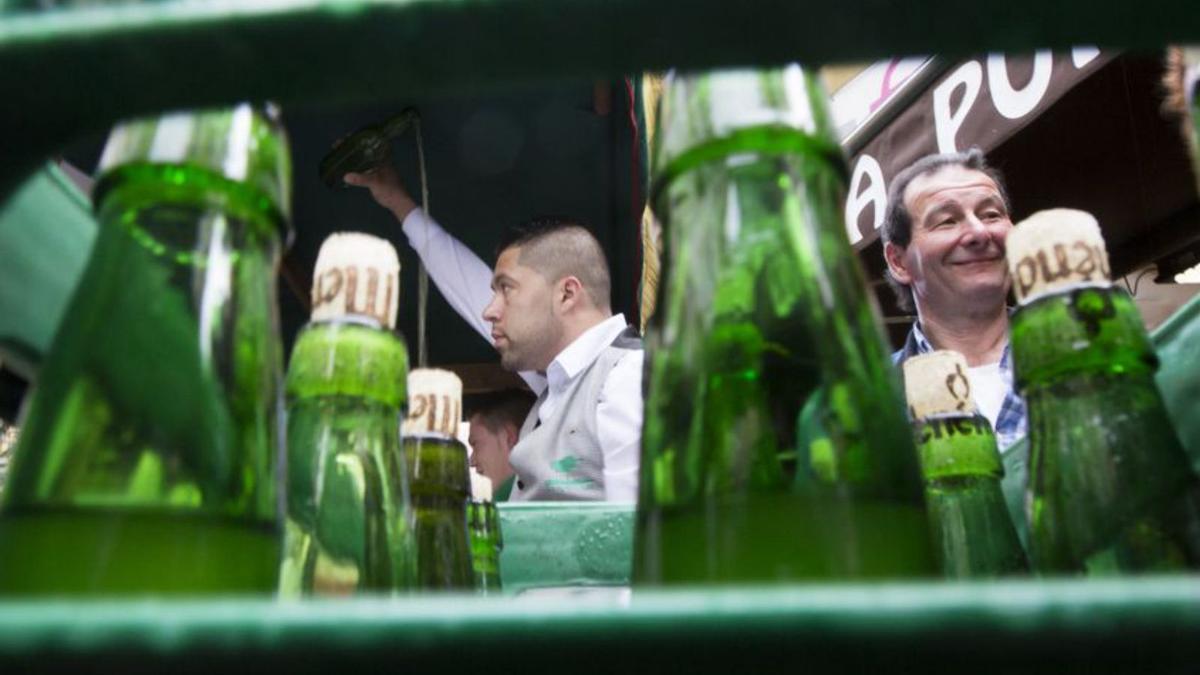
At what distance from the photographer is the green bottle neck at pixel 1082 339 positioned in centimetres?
41

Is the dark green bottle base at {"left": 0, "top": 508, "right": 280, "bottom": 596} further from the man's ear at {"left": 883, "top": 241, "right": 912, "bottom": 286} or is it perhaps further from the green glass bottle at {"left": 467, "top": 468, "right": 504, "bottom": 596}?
the man's ear at {"left": 883, "top": 241, "right": 912, "bottom": 286}

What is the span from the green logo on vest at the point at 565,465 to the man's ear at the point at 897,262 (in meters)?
1.14

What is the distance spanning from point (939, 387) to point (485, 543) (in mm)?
276

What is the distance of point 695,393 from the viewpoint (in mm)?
331

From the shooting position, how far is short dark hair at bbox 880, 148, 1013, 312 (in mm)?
Answer: 2408

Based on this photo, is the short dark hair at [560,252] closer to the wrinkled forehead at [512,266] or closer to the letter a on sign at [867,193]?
the wrinkled forehead at [512,266]

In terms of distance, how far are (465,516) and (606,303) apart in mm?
2651

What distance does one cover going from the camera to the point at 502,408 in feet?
11.7

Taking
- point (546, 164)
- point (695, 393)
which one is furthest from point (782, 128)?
point (546, 164)

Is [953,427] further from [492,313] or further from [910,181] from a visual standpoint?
[492,313]

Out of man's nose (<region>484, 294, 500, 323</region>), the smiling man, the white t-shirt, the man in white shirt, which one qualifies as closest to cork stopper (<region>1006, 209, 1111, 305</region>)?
the white t-shirt

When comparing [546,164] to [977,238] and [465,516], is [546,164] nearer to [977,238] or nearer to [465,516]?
[977,238]

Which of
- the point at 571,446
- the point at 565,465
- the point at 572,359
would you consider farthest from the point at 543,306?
the point at 565,465

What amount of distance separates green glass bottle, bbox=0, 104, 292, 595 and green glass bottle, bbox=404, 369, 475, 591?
25 centimetres
